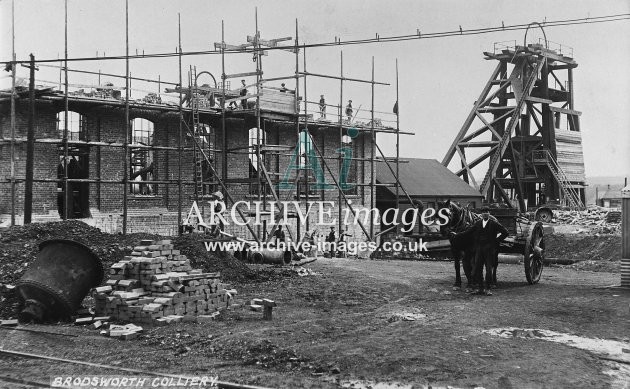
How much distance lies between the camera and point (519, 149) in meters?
41.9

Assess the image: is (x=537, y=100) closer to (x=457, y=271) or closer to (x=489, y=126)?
(x=489, y=126)

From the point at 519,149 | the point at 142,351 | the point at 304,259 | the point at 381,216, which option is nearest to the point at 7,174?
the point at 304,259

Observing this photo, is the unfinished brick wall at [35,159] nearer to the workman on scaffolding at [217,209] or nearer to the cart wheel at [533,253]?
the workman on scaffolding at [217,209]

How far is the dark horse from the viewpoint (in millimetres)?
14148

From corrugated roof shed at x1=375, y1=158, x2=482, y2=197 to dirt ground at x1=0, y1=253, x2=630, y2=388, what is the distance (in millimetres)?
19404

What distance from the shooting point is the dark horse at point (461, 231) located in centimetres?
1415

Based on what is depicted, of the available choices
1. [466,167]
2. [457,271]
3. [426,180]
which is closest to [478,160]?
[466,167]

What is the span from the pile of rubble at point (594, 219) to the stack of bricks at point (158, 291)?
22800 millimetres

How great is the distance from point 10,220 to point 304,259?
32.8ft

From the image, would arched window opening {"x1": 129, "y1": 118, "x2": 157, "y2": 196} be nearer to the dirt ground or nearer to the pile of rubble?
the dirt ground

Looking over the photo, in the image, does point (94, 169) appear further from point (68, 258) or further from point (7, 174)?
point (68, 258)

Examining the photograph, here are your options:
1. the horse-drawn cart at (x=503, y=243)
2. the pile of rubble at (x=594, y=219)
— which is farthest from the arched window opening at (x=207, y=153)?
the pile of rubble at (x=594, y=219)

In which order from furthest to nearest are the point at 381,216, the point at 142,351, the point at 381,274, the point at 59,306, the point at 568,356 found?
the point at 381,216, the point at 381,274, the point at 59,306, the point at 142,351, the point at 568,356

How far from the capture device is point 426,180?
3619 cm
